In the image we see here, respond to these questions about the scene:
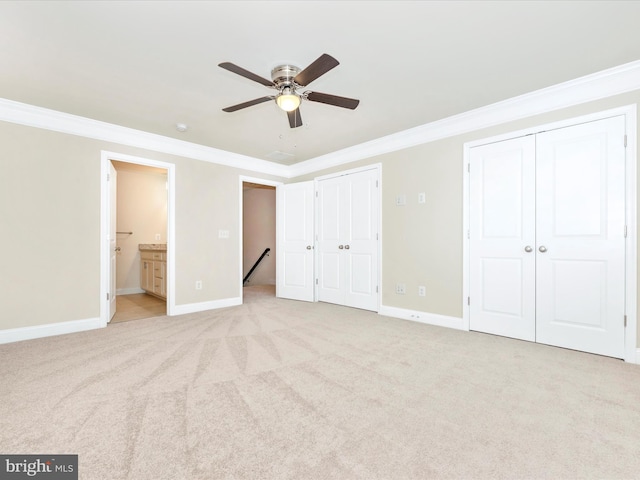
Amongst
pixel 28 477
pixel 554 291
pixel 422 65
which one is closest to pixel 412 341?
pixel 554 291

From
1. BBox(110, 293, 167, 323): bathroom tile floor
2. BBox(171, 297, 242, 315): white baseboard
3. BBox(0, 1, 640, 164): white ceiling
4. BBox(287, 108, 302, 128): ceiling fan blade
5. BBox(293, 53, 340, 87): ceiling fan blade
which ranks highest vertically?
BBox(0, 1, 640, 164): white ceiling

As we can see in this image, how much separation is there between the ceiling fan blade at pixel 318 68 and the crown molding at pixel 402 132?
214 cm

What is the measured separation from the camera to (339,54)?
2270 mm

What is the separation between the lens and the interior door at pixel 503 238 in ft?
9.85

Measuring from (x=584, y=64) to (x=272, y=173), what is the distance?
4.31 m

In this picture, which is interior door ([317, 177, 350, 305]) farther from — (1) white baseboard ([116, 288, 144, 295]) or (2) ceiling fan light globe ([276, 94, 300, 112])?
(1) white baseboard ([116, 288, 144, 295])

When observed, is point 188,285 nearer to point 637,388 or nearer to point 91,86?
point 91,86

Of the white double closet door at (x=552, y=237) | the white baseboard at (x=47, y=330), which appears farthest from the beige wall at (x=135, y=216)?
the white double closet door at (x=552, y=237)

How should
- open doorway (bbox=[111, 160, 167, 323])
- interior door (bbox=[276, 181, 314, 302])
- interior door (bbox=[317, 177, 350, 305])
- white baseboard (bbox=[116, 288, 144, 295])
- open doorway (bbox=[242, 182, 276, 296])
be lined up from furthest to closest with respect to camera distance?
open doorway (bbox=[242, 182, 276, 296]) → white baseboard (bbox=[116, 288, 144, 295]) → open doorway (bbox=[111, 160, 167, 323]) → interior door (bbox=[276, 181, 314, 302]) → interior door (bbox=[317, 177, 350, 305])

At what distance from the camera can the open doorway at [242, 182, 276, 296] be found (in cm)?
752

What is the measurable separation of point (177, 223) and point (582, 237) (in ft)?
15.6

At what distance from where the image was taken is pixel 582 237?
2.71 m

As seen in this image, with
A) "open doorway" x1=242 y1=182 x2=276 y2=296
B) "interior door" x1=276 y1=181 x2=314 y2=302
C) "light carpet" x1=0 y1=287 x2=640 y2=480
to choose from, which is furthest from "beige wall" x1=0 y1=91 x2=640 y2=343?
"open doorway" x1=242 y1=182 x2=276 y2=296

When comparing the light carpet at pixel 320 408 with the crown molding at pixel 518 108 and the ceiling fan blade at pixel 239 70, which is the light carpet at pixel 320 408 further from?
the crown molding at pixel 518 108
